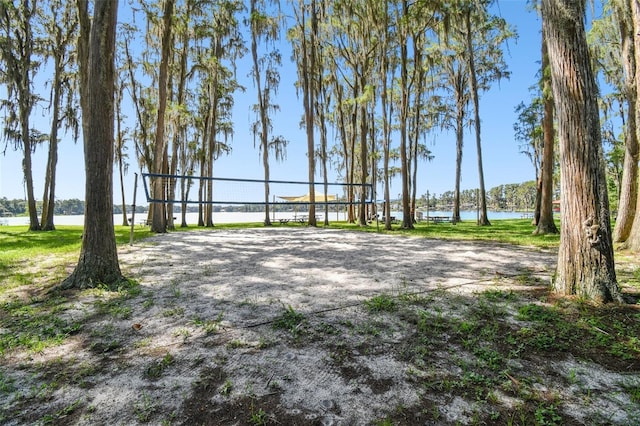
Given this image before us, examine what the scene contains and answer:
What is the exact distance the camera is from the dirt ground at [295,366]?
4.92 feet

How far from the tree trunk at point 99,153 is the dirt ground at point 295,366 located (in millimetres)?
597

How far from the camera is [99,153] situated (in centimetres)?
376

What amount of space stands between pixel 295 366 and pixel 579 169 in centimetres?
303

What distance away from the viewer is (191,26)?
44.5 ft

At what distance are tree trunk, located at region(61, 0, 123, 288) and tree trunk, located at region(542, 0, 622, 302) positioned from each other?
4.90 metres

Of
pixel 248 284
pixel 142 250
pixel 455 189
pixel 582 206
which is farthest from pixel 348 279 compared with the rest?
pixel 455 189

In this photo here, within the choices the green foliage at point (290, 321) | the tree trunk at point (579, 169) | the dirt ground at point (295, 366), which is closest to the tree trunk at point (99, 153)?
the dirt ground at point (295, 366)

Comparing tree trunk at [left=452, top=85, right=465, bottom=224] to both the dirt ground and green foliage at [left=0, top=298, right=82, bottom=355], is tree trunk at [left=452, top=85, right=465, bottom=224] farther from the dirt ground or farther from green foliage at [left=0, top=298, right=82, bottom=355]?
green foliage at [left=0, top=298, right=82, bottom=355]

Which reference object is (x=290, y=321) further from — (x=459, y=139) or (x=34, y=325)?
(x=459, y=139)

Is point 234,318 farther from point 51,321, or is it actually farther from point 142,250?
point 142,250

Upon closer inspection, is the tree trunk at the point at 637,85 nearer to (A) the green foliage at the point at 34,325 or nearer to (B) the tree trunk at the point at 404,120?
(B) the tree trunk at the point at 404,120

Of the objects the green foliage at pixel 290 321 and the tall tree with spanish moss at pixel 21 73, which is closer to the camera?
the green foliage at pixel 290 321

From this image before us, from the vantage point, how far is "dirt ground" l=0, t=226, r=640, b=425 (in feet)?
4.92

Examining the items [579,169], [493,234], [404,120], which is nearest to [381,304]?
[579,169]
